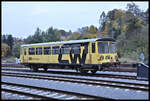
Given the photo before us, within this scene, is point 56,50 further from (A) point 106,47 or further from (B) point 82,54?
(A) point 106,47

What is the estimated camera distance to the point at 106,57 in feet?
62.1

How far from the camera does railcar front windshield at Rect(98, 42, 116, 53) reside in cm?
1883

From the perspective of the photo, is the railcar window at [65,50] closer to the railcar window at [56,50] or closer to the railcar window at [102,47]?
the railcar window at [56,50]

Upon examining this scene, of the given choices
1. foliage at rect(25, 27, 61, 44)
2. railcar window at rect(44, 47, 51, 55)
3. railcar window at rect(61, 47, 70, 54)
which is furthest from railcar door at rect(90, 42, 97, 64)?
foliage at rect(25, 27, 61, 44)

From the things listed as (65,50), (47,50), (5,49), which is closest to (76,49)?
(65,50)

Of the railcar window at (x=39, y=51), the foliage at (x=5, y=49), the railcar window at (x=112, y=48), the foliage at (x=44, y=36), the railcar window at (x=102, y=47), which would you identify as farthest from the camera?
the foliage at (x=5, y=49)

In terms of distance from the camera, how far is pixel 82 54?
63.0ft

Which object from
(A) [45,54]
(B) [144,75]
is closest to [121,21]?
(A) [45,54]

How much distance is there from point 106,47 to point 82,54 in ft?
6.39

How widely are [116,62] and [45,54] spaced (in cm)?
681

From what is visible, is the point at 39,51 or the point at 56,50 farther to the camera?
the point at 39,51

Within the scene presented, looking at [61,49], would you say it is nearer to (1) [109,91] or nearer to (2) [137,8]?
(1) [109,91]

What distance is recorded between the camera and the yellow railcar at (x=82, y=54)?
18.6 metres

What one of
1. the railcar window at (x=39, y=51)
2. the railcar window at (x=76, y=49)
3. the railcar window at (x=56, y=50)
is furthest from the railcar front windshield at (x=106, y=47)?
the railcar window at (x=39, y=51)
